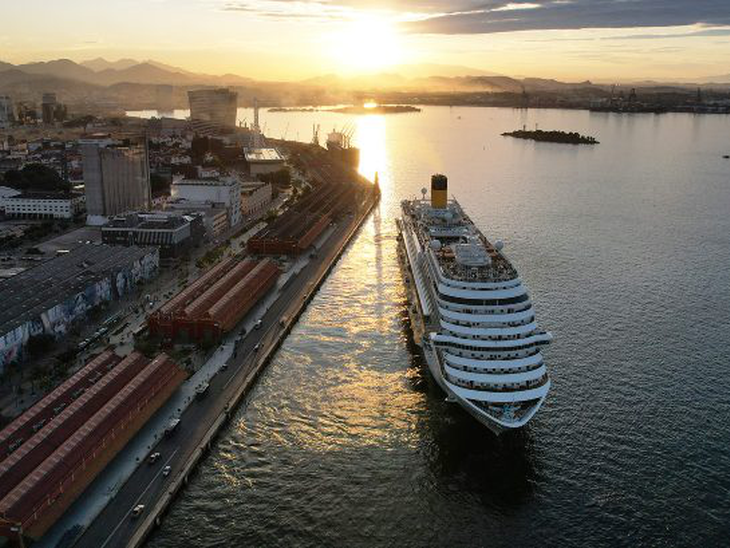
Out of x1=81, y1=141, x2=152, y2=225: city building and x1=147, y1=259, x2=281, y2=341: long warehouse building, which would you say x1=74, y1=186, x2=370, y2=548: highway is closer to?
x1=147, y1=259, x2=281, y2=341: long warehouse building

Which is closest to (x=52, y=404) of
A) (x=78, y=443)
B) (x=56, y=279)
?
(x=78, y=443)

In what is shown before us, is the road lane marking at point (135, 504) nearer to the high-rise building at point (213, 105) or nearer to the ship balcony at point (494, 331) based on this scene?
the ship balcony at point (494, 331)

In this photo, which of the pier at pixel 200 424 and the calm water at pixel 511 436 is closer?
the pier at pixel 200 424

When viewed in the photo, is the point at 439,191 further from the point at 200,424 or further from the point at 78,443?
the point at 78,443

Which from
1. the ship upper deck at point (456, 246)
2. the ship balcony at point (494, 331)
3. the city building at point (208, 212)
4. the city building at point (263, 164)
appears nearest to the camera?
the ship balcony at point (494, 331)

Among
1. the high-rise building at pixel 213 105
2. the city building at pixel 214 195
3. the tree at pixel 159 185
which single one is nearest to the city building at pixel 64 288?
the city building at pixel 214 195

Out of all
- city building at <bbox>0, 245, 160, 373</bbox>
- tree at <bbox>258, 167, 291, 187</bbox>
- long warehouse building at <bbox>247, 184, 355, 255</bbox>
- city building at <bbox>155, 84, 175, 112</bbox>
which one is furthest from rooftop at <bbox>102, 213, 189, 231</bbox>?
city building at <bbox>155, 84, 175, 112</bbox>

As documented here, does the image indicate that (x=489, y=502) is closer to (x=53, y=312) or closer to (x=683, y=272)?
(x=53, y=312)
